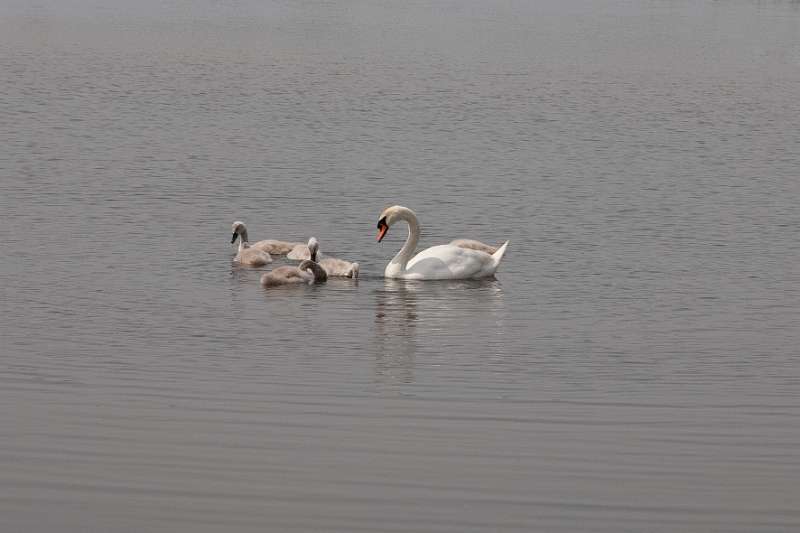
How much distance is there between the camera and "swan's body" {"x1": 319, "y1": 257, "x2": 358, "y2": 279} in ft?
66.4

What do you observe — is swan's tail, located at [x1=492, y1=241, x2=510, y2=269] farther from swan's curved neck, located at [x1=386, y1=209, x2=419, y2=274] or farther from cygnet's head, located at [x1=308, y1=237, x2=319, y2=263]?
cygnet's head, located at [x1=308, y1=237, x2=319, y2=263]

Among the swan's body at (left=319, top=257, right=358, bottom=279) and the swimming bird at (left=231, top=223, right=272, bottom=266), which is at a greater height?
the swimming bird at (left=231, top=223, right=272, bottom=266)

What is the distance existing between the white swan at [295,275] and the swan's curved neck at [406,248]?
114 centimetres

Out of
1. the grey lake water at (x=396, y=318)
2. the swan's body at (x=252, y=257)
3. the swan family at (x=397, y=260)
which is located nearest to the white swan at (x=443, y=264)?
the swan family at (x=397, y=260)

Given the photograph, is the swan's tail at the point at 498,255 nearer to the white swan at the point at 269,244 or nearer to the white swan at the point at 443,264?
the white swan at the point at 443,264

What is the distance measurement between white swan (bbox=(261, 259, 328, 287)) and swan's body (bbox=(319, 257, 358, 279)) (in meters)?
0.27

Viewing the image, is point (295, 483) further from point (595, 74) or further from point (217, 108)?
point (595, 74)

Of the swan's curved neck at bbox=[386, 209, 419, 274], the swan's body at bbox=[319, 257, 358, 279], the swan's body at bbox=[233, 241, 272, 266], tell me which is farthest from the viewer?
the swan's body at bbox=[233, 241, 272, 266]

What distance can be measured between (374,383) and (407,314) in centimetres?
414

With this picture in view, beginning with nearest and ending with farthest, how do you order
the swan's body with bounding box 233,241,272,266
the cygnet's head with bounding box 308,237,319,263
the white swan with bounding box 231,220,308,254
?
the cygnet's head with bounding box 308,237,319,263, the swan's body with bounding box 233,241,272,266, the white swan with bounding box 231,220,308,254

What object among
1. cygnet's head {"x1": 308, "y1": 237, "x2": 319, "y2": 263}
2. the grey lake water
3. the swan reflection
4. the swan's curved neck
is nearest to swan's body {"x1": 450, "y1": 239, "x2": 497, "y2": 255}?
the grey lake water

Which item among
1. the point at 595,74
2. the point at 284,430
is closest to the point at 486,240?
the point at 284,430

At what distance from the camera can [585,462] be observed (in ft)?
38.5

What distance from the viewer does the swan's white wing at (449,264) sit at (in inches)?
811
